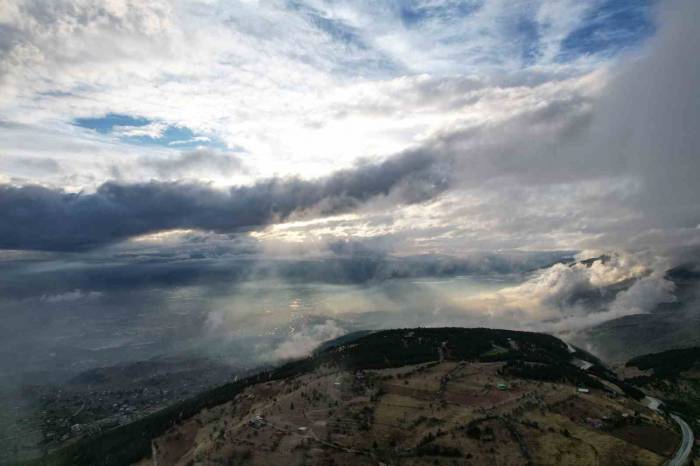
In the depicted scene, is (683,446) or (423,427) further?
(423,427)

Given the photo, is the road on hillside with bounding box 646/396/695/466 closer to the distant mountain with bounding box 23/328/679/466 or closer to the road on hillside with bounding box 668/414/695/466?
the road on hillside with bounding box 668/414/695/466

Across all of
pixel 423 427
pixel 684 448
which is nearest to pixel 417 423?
pixel 423 427

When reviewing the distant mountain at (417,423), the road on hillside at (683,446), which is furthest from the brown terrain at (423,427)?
the road on hillside at (683,446)

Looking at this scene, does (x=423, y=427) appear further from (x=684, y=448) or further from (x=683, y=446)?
(x=683, y=446)

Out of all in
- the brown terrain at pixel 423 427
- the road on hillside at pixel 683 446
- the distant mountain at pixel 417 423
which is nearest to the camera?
the road on hillside at pixel 683 446

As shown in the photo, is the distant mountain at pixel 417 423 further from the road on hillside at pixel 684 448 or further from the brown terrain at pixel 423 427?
the road on hillside at pixel 684 448

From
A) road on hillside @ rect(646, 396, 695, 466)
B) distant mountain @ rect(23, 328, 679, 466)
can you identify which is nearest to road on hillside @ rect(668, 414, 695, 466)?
road on hillside @ rect(646, 396, 695, 466)

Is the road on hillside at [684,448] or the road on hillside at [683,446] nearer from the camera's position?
the road on hillside at [684,448]

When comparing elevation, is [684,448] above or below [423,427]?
below

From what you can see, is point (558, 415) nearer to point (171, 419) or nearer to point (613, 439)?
point (613, 439)
